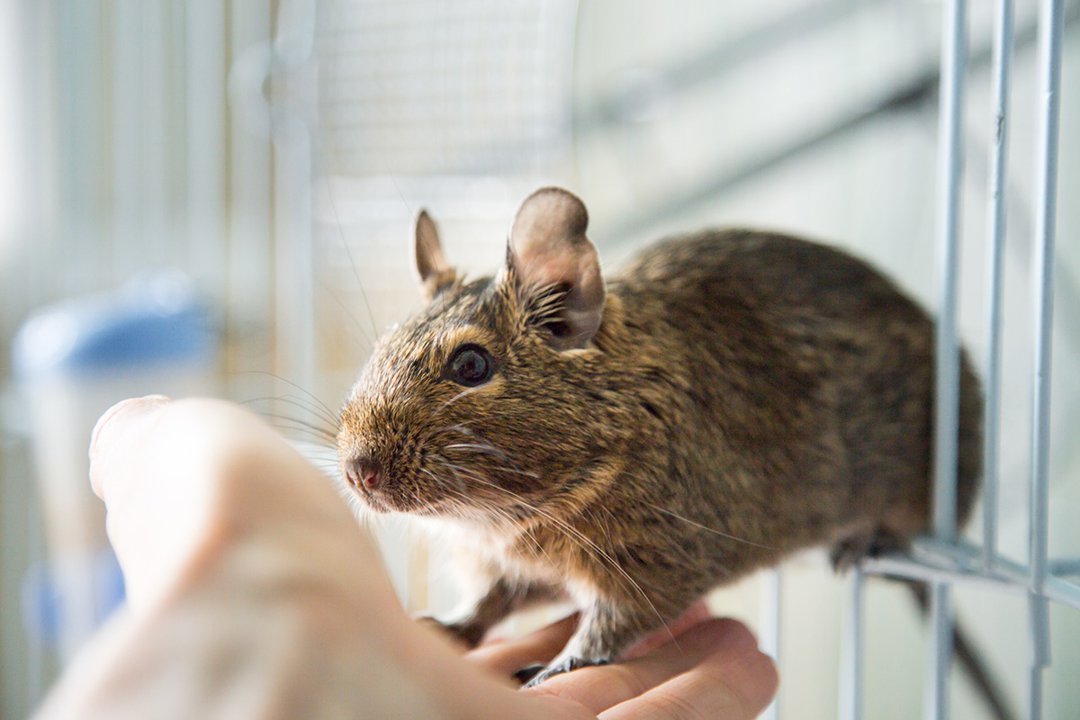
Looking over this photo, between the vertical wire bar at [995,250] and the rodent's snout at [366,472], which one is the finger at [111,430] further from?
the vertical wire bar at [995,250]

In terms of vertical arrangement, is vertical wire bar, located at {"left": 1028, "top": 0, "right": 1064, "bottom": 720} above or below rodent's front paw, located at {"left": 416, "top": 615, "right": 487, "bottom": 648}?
above

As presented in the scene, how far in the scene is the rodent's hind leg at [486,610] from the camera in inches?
40.9

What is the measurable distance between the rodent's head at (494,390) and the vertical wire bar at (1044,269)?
36cm

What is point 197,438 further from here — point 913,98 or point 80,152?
point 80,152

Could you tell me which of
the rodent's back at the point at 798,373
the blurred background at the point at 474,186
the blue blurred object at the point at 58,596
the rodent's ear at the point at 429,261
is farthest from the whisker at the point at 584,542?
the blue blurred object at the point at 58,596

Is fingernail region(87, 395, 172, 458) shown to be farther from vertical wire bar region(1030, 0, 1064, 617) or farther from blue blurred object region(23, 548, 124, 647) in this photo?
blue blurred object region(23, 548, 124, 647)

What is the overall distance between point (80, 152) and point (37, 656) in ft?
4.58

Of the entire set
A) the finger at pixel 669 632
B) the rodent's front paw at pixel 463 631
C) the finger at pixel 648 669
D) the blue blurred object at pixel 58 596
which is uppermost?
the finger at pixel 648 669

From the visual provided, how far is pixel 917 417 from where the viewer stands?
45.6 inches

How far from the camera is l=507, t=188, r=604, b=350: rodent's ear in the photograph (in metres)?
0.87

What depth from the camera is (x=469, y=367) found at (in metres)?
0.87

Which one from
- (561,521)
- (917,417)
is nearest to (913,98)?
(917,417)

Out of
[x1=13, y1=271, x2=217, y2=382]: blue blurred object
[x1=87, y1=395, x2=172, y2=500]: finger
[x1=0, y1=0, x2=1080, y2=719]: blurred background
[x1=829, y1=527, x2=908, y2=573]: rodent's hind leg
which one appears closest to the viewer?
[x1=87, y1=395, x2=172, y2=500]: finger

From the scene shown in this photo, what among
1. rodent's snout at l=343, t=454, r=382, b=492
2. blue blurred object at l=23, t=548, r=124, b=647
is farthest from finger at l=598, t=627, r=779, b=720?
blue blurred object at l=23, t=548, r=124, b=647
